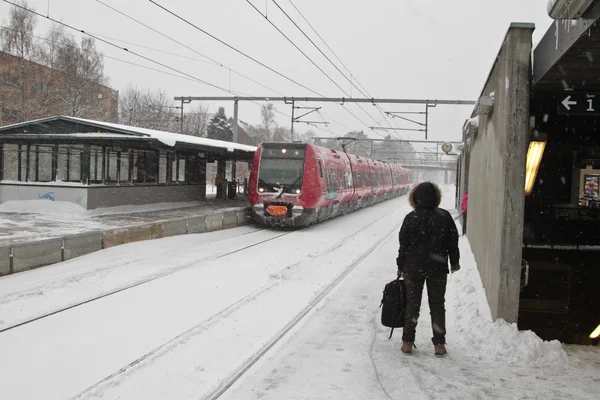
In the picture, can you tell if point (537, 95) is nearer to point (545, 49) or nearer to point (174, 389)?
point (545, 49)

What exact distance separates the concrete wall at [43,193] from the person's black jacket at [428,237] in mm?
13871

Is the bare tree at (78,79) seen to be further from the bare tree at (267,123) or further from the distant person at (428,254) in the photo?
the bare tree at (267,123)

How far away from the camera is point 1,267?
29.1 ft

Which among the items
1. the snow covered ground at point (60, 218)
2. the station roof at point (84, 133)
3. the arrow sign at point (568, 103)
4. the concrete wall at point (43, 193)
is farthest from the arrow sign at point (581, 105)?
the concrete wall at point (43, 193)

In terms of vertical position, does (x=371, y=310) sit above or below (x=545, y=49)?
below

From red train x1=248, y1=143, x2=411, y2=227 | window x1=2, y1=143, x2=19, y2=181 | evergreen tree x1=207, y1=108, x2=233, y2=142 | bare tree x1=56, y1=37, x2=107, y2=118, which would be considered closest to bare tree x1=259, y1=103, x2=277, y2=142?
evergreen tree x1=207, y1=108, x2=233, y2=142

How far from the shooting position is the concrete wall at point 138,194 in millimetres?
17203

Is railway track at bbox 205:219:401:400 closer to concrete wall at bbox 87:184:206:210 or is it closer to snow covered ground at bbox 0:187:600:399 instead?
snow covered ground at bbox 0:187:600:399

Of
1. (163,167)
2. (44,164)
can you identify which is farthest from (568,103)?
(163,167)

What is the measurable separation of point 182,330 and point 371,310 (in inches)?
99.7

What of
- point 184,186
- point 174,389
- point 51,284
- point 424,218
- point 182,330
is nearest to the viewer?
point 174,389

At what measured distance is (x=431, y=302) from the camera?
17.0 ft

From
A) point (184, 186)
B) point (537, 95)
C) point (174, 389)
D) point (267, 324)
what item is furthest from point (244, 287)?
point (184, 186)

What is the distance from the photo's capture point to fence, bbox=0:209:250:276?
9156 millimetres
